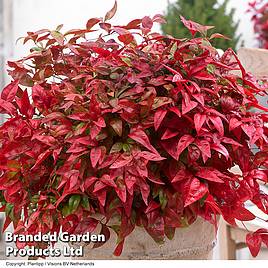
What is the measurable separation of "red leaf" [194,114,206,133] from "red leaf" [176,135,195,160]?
0.06 feet

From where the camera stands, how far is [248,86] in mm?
919

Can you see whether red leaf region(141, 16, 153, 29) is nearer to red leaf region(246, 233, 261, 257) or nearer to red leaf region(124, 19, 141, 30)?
red leaf region(124, 19, 141, 30)

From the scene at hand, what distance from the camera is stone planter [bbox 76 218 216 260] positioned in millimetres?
861

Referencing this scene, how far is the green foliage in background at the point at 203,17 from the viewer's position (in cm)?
415

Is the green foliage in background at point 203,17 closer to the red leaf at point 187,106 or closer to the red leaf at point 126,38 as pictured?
the red leaf at point 126,38

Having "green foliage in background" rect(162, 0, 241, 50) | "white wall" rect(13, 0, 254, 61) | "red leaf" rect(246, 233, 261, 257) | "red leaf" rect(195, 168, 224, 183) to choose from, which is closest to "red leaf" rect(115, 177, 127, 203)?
"red leaf" rect(195, 168, 224, 183)

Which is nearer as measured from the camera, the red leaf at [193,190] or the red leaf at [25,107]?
the red leaf at [193,190]

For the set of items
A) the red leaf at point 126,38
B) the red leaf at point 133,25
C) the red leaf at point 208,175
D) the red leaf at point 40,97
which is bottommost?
the red leaf at point 208,175

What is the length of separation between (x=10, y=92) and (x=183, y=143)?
0.29 meters

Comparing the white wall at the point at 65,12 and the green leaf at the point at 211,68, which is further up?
the white wall at the point at 65,12

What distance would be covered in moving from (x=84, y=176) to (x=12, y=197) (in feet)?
0.42

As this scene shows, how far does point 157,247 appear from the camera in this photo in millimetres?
864

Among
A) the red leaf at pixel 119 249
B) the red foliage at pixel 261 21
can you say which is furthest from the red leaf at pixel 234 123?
the red foliage at pixel 261 21

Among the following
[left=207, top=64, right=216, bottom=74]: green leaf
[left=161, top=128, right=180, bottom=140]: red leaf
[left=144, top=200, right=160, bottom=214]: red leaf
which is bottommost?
[left=144, top=200, right=160, bottom=214]: red leaf
